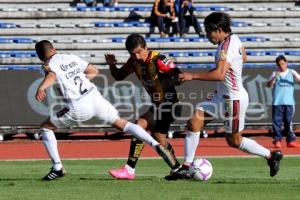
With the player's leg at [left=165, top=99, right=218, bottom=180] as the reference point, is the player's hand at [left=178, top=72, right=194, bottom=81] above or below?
above

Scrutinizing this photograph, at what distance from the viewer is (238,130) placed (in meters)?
11.5

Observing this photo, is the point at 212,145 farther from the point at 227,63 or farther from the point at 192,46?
the point at 227,63

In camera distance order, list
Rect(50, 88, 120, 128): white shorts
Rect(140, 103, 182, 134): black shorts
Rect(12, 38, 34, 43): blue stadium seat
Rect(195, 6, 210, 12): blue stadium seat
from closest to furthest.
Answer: Rect(50, 88, 120, 128): white shorts, Rect(140, 103, 182, 134): black shorts, Rect(12, 38, 34, 43): blue stadium seat, Rect(195, 6, 210, 12): blue stadium seat

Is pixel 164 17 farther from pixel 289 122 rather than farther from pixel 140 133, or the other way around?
pixel 140 133

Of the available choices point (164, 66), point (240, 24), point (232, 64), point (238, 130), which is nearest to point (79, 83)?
point (164, 66)

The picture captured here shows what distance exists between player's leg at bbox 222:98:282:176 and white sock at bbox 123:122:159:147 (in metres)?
1.00

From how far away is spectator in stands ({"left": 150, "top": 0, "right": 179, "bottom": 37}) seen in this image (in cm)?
2855

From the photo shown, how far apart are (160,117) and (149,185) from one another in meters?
1.59

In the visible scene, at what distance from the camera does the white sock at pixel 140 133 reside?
38.7 feet

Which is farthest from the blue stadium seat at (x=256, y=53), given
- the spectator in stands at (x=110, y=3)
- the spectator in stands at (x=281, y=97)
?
the spectator in stands at (x=281, y=97)

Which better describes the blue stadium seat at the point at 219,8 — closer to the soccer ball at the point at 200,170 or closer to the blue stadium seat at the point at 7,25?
the blue stadium seat at the point at 7,25

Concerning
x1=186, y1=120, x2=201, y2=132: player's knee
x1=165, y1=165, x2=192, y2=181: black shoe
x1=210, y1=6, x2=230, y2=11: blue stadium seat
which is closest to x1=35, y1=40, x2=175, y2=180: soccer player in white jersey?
x1=165, y1=165, x2=192, y2=181: black shoe

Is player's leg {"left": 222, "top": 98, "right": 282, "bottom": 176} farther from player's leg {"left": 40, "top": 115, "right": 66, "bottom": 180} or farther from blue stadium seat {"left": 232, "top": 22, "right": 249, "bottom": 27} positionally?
blue stadium seat {"left": 232, "top": 22, "right": 249, "bottom": 27}

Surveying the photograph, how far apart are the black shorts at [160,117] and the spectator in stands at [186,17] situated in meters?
16.3
